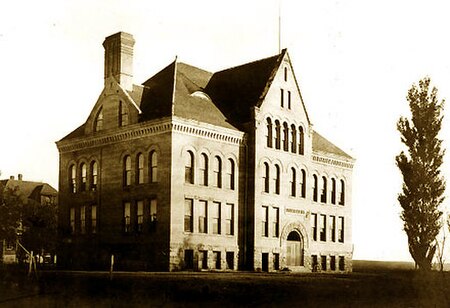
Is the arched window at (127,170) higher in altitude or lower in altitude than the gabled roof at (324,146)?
lower

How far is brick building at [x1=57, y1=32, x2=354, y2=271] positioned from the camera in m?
43.8

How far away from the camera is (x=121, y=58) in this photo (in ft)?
154

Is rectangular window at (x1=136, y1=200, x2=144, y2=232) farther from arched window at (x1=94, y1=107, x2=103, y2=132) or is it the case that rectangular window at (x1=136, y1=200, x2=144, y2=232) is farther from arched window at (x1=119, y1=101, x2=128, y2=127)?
arched window at (x1=94, y1=107, x2=103, y2=132)

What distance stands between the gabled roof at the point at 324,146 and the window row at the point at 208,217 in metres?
12.3

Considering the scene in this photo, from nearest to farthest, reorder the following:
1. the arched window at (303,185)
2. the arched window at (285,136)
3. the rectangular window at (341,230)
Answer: the arched window at (285,136) < the arched window at (303,185) < the rectangular window at (341,230)

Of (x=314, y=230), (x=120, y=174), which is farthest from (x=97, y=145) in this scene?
(x=314, y=230)

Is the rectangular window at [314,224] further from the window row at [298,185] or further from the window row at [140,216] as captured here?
the window row at [140,216]

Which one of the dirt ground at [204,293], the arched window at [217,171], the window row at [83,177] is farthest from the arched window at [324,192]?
the dirt ground at [204,293]

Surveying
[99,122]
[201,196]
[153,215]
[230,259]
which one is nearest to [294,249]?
[230,259]

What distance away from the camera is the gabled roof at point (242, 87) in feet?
161

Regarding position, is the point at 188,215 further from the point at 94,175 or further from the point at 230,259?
the point at 94,175

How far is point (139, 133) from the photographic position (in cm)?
4512

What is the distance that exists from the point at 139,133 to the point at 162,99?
2.89 metres

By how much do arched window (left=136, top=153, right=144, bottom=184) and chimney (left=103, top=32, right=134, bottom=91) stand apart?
5219 millimetres
